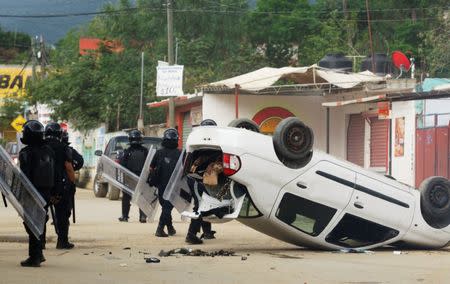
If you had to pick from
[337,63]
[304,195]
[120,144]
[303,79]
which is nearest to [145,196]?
[304,195]

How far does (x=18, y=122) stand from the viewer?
180 ft

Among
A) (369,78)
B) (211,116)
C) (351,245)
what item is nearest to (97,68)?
(211,116)

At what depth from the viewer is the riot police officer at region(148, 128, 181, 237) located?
59.6ft

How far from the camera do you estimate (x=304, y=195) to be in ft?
46.3

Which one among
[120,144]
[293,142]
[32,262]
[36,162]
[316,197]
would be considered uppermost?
[293,142]

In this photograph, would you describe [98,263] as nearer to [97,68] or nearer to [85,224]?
[85,224]

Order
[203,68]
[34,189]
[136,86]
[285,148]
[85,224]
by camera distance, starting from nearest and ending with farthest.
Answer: [34,189] < [285,148] < [85,224] < [136,86] < [203,68]

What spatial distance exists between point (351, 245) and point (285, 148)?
1.97 meters

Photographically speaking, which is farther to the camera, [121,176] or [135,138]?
[135,138]

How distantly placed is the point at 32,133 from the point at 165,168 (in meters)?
6.09

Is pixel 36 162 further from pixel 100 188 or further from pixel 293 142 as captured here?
pixel 100 188

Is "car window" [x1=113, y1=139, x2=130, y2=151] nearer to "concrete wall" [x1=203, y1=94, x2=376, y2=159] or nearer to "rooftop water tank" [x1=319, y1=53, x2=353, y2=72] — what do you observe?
"concrete wall" [x1=203, y1=94, x2=376, y2=159]

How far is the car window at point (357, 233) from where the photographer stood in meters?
14.5

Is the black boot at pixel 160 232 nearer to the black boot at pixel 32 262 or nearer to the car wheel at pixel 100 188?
the black boot at pixel 32 262
